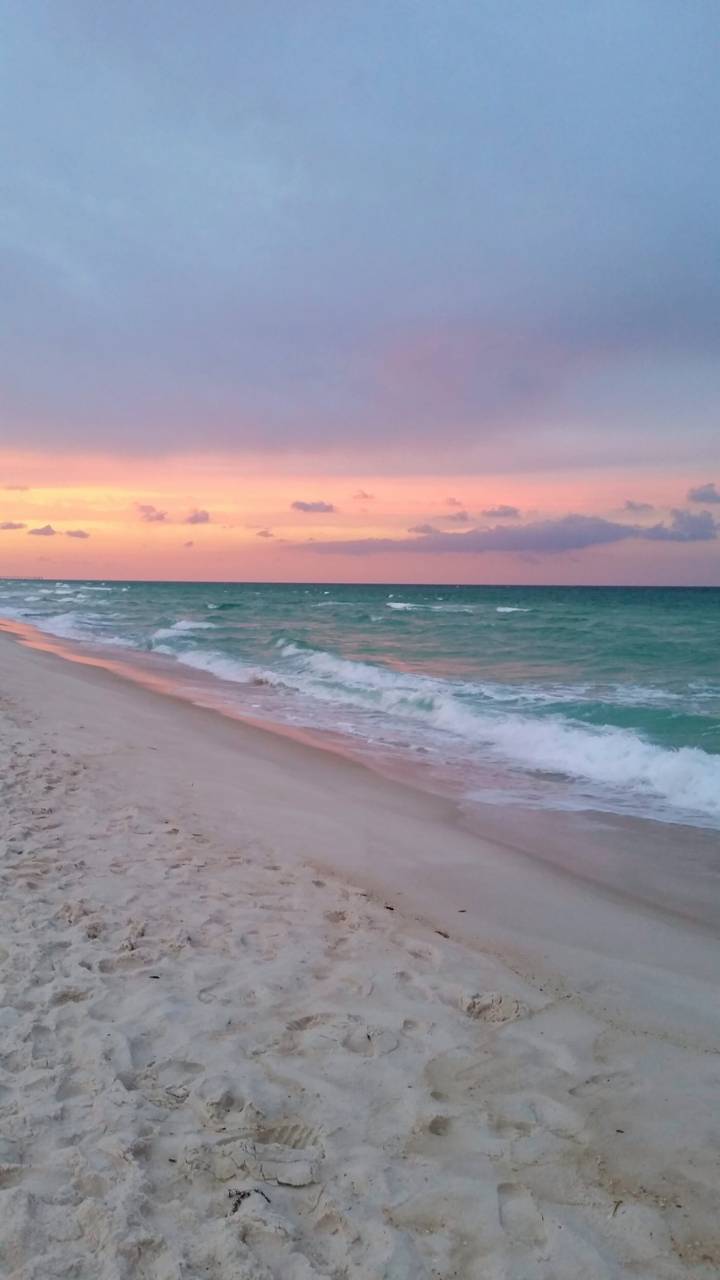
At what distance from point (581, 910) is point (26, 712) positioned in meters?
9.12

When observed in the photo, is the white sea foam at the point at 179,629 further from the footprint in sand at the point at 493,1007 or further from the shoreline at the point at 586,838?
the footprint in sand at the point at 493,1007

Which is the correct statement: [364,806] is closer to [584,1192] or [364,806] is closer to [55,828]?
[55,828]

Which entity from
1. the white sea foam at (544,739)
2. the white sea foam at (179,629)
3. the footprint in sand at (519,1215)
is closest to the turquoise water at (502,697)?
the white sea foam at (544,739)

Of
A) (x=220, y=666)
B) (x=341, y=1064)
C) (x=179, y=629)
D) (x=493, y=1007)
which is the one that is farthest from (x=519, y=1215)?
(x=179, y=629)

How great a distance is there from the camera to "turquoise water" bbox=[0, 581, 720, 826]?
33.0ft

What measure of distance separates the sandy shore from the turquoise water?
145 inches

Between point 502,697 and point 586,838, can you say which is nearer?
point 586,838

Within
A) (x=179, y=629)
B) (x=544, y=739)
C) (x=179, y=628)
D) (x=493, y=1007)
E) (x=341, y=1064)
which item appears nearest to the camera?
(x=341, y=1064)

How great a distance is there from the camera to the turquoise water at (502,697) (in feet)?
33.0

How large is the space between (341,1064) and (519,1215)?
1.00 metres

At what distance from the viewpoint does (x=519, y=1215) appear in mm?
2662

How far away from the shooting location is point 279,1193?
269 centimetres

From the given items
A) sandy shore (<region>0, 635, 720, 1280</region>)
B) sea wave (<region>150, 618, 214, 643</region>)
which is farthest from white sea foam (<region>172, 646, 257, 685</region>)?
sandy shore (<region>0, 635, 720, 1280</region>)

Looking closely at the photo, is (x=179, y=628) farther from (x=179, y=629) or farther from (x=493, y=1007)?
(x=493, y=1007)
